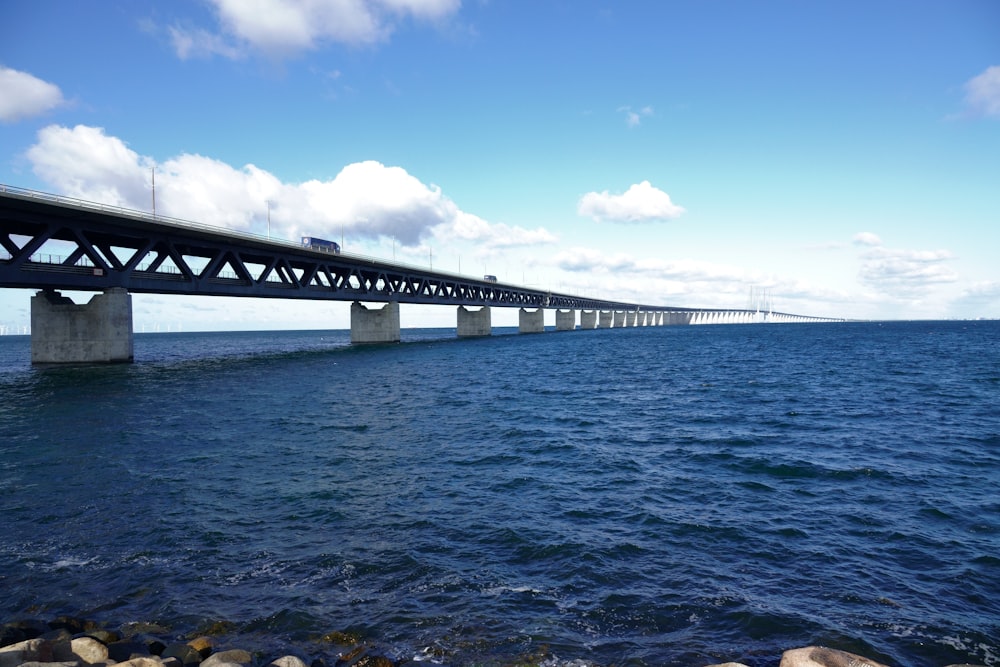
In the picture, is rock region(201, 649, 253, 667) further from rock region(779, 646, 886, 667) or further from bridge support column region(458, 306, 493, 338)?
bridge support column region(458, 306, 493, 338)

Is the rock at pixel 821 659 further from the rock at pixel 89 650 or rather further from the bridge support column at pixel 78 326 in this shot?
the bridge support column at pixel 78 326

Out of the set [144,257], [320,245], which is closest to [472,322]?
[320,245]

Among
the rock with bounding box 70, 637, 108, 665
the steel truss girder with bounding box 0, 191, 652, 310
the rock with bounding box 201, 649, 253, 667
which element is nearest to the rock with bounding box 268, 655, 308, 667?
the rock with bounding box 201, 649, 253, 667

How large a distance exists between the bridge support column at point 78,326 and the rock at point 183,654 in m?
55.8

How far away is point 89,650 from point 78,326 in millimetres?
58218

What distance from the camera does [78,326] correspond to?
52594mm

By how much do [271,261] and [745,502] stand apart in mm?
70632

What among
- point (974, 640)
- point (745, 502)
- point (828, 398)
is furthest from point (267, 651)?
point (828, 398)

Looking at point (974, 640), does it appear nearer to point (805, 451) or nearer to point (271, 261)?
point (805, 451)

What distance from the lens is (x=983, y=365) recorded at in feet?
178

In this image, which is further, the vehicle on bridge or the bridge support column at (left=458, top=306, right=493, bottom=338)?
the bridge support column at (left=458, top=306, right=493, bottom=338)

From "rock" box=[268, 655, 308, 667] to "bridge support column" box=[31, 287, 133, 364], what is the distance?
57.2m

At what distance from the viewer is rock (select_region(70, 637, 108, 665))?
7.67 metres

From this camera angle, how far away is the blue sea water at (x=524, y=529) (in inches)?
354
